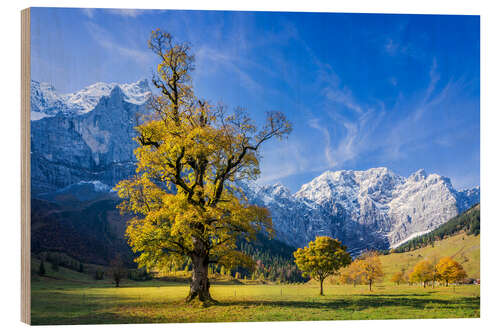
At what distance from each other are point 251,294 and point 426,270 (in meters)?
5.80

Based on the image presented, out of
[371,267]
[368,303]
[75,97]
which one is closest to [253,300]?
[368,303]

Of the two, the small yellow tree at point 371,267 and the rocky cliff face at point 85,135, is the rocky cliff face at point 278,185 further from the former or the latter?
the small yellow tree at point 371,267

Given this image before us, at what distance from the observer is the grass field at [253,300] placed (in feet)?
32.6

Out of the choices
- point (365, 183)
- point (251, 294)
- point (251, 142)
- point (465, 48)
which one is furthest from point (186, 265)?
point (465, 48)

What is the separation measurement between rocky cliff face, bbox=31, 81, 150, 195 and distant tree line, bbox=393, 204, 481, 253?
8.98 meters

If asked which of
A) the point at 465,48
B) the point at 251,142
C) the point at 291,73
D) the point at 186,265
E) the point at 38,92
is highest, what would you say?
the point at 465,48

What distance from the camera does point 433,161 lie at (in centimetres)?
1233

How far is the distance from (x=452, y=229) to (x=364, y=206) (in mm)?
2694

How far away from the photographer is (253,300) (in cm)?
1103

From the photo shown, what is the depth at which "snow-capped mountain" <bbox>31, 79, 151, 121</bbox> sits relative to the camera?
992 centimetres

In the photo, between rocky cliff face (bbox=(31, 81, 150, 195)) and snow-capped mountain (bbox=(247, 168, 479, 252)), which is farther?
snow-capped mountain (bbox=(247, 168, 479, 252))

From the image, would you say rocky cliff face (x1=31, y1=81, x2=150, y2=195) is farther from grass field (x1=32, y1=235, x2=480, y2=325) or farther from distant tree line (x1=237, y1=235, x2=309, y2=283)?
distant tree line (x1=237, y1=235, x2=309, y2=283)

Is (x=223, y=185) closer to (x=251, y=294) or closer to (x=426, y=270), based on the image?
(x=251, y=294)

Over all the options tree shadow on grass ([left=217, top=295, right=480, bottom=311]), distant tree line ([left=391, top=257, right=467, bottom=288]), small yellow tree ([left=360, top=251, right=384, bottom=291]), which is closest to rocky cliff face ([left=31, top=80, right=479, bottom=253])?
small yellow tree ([left=360, top=251, right=384, bottom=291])
